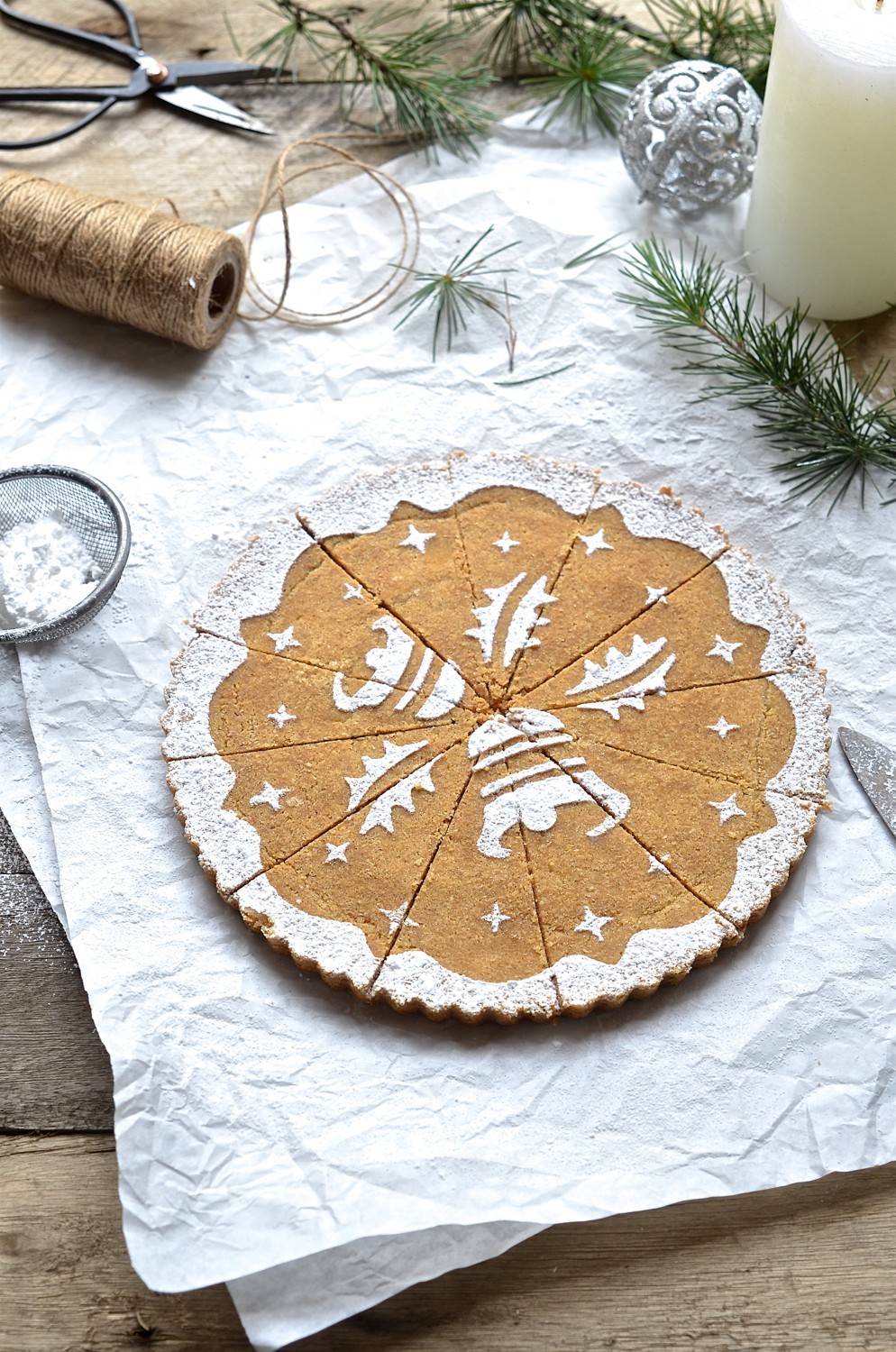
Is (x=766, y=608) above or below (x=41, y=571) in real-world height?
above

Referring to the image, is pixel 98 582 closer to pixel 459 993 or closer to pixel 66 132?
pixel 459 993

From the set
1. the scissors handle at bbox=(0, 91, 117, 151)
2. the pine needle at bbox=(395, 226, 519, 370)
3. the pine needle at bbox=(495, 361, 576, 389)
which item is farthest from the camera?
the scissors handle at bbox=(0, 91, 117, 151)

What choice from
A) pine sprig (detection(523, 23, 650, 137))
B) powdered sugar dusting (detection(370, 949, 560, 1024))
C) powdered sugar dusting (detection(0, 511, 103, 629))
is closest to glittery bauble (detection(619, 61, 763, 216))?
pine sprig (detection(523, 23, 650, 137))

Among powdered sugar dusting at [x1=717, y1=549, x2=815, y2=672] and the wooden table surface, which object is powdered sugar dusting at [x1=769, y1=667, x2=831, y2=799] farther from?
the wooden table surface

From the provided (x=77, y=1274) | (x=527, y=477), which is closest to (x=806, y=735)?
(x=527, y=477)

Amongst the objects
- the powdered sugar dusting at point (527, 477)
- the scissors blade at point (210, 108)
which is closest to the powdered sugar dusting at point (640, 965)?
the powdered sugar dusting at point (527, 477)
